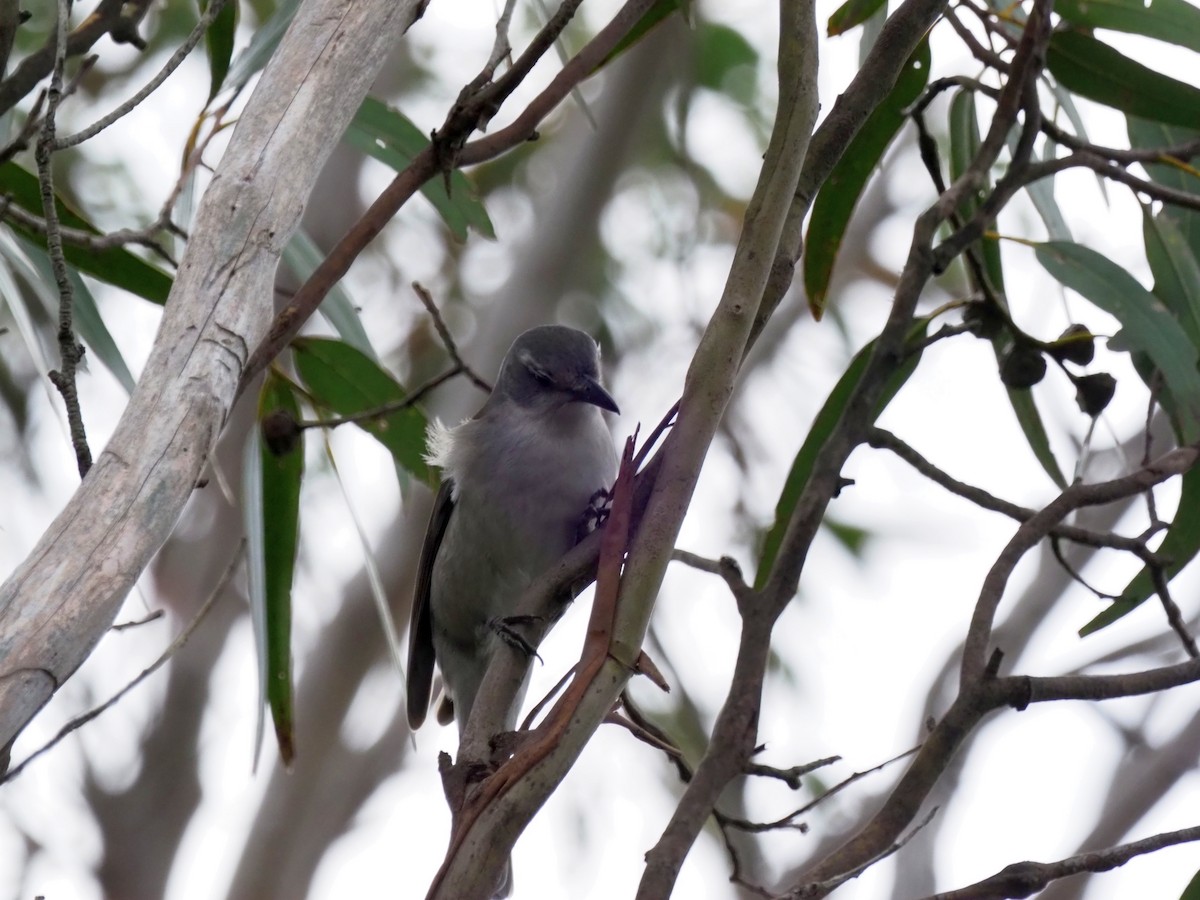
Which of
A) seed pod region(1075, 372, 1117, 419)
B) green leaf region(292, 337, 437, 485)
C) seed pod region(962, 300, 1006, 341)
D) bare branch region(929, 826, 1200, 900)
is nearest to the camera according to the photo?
bare branch region(929, 826, 1200, 900)

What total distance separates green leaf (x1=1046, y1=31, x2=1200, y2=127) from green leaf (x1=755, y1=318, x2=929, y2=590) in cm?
51

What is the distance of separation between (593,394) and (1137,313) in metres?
1.43

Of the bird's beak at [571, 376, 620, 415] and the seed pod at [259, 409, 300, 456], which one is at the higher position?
the bird's beak at [571, 376, 620, 415]

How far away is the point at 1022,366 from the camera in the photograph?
2.16 metres

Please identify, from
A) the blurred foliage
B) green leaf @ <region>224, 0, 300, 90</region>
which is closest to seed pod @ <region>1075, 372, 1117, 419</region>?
the blurred foliage

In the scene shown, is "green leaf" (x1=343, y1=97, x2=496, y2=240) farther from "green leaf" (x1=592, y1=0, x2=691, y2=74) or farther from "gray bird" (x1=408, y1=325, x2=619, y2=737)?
"gray bird" (x1=408, y1=325, x2=619, y2=737)

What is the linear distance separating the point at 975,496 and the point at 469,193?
131cm

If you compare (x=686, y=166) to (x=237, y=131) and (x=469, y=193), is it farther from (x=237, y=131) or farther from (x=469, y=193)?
(x=237, y=131)

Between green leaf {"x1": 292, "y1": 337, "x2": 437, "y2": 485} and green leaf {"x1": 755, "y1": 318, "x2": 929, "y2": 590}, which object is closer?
green leaf {"x1": 755, "y1": 318, "x2": 929, "y2": 590}

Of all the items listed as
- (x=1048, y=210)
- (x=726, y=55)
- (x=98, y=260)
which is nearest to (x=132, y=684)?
(x=98, y=260)

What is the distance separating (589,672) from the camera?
1376 mm

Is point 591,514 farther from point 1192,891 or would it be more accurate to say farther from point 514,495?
point 1192,891

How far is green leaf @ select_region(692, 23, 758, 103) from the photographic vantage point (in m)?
6.04

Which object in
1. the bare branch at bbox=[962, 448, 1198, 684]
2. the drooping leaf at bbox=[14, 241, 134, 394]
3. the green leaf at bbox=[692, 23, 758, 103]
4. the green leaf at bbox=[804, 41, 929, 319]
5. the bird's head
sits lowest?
the bare branch at bbox=[962, 448, 1198, 684]
